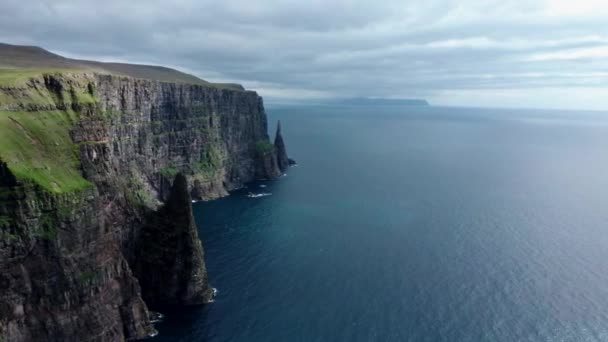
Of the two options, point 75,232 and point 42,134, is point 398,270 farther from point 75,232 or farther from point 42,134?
point 42,134

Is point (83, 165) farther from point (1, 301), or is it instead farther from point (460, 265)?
point (460, 265)

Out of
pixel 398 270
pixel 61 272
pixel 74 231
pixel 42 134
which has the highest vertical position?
pixel 42 134

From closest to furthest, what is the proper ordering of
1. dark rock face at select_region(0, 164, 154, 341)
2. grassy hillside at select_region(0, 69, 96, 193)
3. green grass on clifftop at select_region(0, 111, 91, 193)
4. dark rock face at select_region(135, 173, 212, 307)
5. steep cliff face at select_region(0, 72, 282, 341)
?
dark rock face at select_region(0, 164, 154, 341), steep cliff face at select_region(0, 72, 282, 341), green grass on clifftop at select_region(0, 111, 91, 193), grassy hillside at select_region(0, 69, 96, 193), dark rock face at select_region(135, 173, 212, 307)

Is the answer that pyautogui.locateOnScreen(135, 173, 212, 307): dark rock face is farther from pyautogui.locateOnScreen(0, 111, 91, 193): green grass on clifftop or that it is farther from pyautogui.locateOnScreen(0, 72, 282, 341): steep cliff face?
pyautogui.locateOnScreen(0, 111, 91, 193): green grass on clifftop

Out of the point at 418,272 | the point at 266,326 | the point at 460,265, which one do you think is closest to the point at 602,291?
the point at 460,265

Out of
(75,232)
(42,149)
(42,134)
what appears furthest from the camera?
(42,134)

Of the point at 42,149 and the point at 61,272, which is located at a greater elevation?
the point at 42,149

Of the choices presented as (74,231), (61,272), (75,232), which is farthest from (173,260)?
(61,272)

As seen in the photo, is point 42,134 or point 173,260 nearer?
point 42,134

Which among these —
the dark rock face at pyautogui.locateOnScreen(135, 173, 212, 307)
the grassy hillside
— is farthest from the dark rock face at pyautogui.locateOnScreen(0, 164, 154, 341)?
the dark rock face at pyautogui.locateOnScreen(135, 173, 212, 307)
